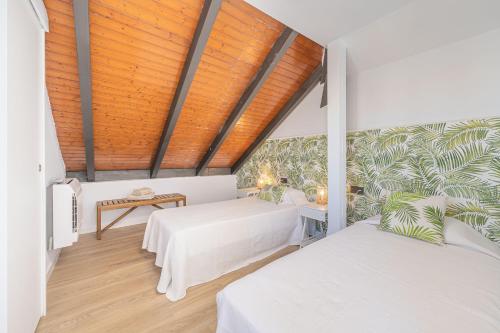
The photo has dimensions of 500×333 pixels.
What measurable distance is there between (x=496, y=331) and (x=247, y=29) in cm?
298

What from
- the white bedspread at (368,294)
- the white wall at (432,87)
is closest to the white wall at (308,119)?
the white wall at (432,87)

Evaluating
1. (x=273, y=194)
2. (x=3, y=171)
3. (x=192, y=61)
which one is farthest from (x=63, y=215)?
(x=273, y=194)

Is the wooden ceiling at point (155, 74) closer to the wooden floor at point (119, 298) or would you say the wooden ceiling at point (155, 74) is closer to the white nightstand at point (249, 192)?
the white nightstand at point (249, 192)

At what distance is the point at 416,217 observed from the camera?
6.19ft

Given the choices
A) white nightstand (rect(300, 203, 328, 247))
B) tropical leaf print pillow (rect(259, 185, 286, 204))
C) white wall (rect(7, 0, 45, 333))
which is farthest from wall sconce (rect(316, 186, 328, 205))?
white wall (rect(7, 0, 45, 333))

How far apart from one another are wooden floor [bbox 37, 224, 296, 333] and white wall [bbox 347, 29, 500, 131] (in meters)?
2.15

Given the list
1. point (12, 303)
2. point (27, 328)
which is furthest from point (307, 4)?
point (27, 328)

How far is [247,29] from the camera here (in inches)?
99.0

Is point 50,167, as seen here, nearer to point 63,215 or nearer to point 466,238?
point 63,215

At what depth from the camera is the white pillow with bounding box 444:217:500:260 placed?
1.61 metres

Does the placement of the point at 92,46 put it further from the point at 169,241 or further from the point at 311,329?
the point at 311,329

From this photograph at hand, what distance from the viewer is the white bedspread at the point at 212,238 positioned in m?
2.06

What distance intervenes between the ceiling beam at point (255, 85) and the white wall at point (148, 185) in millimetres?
550

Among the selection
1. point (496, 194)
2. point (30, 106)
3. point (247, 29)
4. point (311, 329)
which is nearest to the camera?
point (311, 329)
